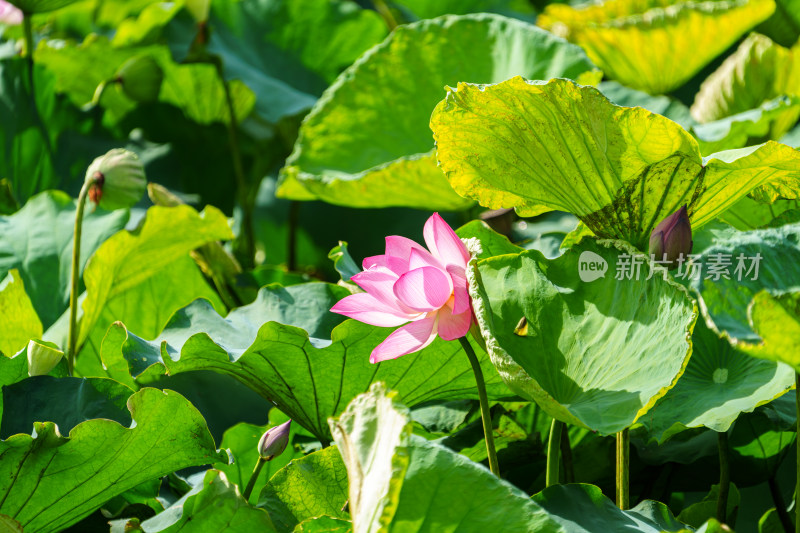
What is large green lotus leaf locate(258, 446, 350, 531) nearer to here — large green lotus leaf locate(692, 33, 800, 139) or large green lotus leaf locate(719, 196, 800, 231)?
large green lotus leaf locate(719, 196, 800, 231)

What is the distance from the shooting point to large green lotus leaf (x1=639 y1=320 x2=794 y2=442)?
514 mm

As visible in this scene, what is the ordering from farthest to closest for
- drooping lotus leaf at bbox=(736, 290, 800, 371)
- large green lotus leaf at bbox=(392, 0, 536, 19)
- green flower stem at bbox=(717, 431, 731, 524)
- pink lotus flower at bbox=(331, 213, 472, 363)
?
large green lotus leaf at bbox=(392, 0, 536, 19), green flower stem at bbox=(717, 431, 731, 524), pink lotus flower at bbox=(331, 213, 472, 363), drooping lotus leaf at bbox=(736, 290, 800, 371)

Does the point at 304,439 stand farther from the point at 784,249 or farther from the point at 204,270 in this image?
the point at 784,249

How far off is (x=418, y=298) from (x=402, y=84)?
68 centimetres

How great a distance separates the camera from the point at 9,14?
4.37ft

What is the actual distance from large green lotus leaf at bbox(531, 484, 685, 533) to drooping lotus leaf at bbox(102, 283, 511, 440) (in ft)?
0.47

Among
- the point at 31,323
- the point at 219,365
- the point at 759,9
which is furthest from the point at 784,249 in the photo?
the point at 759,9

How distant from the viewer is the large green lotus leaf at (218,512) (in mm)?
505

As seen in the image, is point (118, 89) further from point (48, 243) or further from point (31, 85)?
point (48, 243)

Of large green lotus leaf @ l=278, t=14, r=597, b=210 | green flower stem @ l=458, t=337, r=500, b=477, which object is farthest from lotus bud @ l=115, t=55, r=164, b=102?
green flower stem @ l=458, t=337, r=500, b=477

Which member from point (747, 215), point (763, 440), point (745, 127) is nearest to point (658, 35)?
point (745, 127)

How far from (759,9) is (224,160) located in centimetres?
89

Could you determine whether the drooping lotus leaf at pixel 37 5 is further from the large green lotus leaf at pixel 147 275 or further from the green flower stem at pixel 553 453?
the green flower stem at pixel 553 453

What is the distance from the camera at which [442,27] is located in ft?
3.60
